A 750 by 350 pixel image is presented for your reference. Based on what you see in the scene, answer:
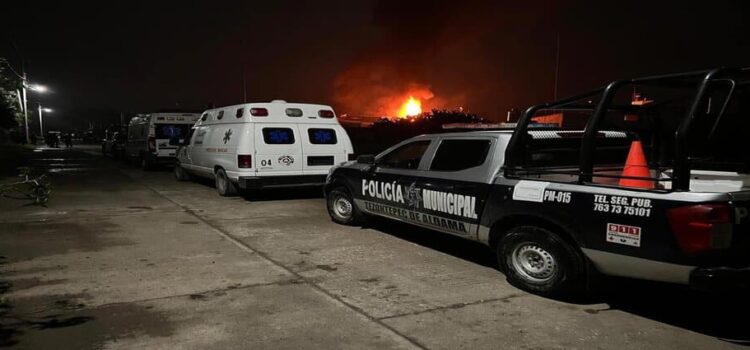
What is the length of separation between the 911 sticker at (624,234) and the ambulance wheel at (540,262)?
42 centimetres

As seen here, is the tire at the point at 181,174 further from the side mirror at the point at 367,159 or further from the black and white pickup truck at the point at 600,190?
the black and white pickup truck at the point at 600,190

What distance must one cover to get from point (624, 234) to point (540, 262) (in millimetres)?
936

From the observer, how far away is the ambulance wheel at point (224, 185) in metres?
10.7

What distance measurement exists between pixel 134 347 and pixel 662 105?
546cm

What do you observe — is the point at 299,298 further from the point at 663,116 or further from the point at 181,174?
the point at 181,174

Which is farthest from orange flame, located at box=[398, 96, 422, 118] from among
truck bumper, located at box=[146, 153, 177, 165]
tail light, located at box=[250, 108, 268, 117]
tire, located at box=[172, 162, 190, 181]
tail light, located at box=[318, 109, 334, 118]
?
tail light, located at box=[250, 108, 268, 117]

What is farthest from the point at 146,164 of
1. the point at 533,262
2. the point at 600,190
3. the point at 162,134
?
the point at 600,190

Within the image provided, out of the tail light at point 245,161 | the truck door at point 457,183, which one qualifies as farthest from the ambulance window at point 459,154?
the tail light at point 245,161

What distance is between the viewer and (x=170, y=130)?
1708cm

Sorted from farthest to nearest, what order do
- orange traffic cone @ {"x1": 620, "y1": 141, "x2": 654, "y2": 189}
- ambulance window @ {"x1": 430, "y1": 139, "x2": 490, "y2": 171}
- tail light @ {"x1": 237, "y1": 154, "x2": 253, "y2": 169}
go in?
tail light @ {"x1": 237, "y1": 154, "x2": 253, "y2": 169} < ambulance window @ {"x1": 430, "y1": 139, "x2": 490, "y2": 171} < orange traffic cone @ {"x1": 620, "y1": 141, "x2": 654, "y2": 189}

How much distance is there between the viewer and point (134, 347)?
3369 millimetres

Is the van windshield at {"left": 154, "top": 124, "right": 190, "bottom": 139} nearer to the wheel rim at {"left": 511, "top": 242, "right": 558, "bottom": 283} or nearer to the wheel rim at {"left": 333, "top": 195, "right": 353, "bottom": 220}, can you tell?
the wheel rim at {"left": 333, "top": 195, "right": 353, "bottom": 220}

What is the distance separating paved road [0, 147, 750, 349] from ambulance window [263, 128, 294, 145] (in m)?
2.88

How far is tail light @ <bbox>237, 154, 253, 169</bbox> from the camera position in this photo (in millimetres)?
9742
